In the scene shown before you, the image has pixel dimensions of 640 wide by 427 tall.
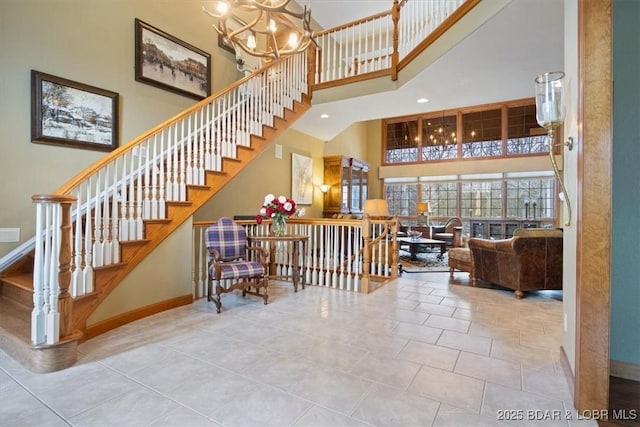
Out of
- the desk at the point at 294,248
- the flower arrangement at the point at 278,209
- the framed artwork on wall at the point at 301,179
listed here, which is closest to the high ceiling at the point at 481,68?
the framed artwork on wall at the point at 301,179

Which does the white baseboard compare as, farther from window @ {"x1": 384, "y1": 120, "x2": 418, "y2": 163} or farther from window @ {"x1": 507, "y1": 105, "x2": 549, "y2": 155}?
window @ {"x1": 384, "y1": 120, "x2": 418, "y2": 163}

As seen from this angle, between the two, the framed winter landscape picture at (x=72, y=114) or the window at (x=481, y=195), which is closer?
the framed winter landscape picture at (x=72, y=114)

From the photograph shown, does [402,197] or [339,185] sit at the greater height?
[339,185]

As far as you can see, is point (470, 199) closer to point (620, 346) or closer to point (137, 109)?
point (620, 346)

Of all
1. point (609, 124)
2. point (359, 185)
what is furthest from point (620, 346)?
point (359, 185)

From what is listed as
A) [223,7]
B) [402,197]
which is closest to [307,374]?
[223,7]

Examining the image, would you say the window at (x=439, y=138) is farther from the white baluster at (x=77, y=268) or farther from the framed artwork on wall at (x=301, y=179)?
the white baluster at (x=77, y=268)

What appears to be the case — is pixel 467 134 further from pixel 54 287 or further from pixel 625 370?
pixel 54 287

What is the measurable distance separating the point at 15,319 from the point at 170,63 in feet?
12.5

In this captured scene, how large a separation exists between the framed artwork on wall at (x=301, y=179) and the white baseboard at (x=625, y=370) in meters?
6.03

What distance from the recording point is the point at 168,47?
184 inches

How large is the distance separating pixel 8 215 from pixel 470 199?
10585 mm

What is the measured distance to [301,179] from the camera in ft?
24.9

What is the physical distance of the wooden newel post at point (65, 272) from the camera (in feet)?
7.22
